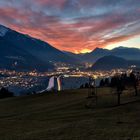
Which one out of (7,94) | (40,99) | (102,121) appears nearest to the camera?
(102,121)

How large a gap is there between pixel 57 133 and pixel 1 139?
717 centimetres

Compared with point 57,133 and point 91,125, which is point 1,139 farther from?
point 91,125

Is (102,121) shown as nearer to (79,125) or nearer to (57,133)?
(79,125)

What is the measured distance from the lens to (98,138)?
38312mm

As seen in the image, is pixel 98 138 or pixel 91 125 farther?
pixel 91 125

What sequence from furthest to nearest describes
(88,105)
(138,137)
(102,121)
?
(88,105), (102,121), (138,137)

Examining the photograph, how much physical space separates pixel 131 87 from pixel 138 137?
10756 centimetres

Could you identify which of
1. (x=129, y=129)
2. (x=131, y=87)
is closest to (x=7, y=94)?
(x=131, y=87)

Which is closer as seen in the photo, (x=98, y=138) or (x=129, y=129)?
(x=98, y=138)

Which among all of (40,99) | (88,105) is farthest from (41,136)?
(40,99)

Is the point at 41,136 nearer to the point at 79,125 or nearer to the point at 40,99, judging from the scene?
the point at 79,125

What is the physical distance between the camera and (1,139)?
45.5 metres

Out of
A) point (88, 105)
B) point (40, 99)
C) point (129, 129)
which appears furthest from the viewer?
point (40, 99)

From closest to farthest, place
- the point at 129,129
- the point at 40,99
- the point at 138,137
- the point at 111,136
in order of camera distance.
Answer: the point at 138,137
the point at 111,136
the point at 129,129
the point at 40,99
